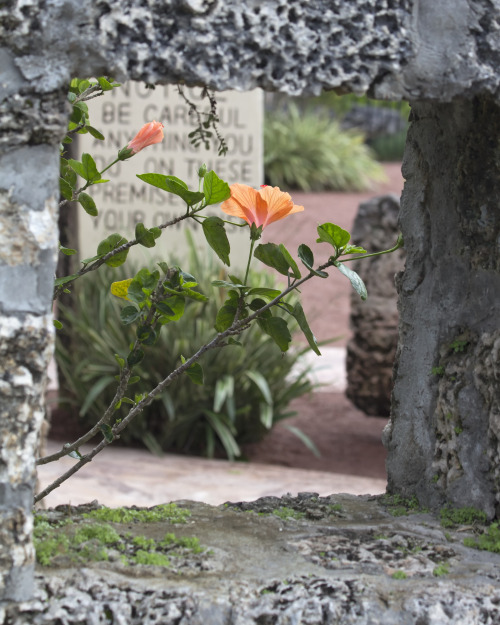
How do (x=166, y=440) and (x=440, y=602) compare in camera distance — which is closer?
(x=440, y=602)

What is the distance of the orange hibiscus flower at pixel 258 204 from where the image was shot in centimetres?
119

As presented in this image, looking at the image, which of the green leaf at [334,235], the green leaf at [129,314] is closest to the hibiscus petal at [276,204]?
the green leaf at [334,235]

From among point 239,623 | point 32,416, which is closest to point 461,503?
point 239,623

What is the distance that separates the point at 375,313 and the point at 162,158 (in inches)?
65.0

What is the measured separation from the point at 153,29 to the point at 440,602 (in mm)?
684

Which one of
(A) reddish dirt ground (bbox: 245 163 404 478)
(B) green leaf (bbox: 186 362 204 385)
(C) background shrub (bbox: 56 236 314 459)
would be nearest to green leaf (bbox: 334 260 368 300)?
(B) green leaf (bbox: 186 362 204 385)

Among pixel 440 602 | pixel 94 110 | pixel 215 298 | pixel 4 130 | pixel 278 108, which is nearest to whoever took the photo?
pixel 4 130

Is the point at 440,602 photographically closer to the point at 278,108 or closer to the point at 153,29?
the point at 153,29

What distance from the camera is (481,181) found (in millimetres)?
1225

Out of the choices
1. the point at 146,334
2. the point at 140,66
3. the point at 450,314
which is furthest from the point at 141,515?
the point at 140,66

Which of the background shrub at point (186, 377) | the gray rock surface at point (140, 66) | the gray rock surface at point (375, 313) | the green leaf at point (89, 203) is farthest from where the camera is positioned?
the gray rock surface at point (375, 313)

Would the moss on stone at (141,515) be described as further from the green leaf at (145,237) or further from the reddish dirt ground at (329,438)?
the reddish dirt ground at (329,438)

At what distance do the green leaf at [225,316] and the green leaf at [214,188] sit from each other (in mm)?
157

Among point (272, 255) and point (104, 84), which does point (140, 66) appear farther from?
point (104, 84)
